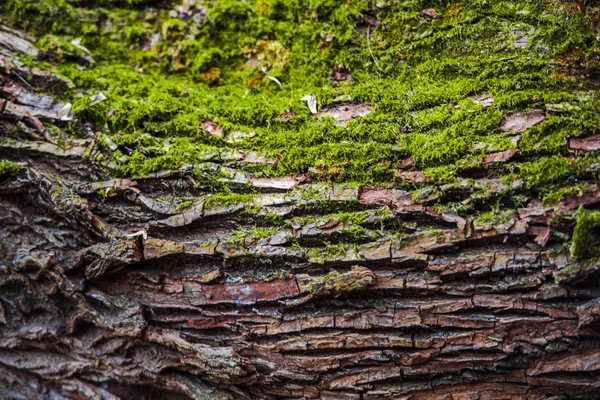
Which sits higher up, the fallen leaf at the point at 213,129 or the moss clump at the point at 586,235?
the fallen leaf at the point at 213,129

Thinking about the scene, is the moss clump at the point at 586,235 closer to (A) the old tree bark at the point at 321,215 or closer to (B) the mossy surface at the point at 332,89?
(A) the old tree bark at the point at 321,215

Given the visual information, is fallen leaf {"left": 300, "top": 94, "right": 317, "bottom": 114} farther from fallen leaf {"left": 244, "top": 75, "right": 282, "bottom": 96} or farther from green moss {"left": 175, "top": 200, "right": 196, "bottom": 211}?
green moss {"left": 175, "top": 200, "right": 196, "bottom": 211}

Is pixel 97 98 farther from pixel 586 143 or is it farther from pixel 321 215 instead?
pixel 586 143

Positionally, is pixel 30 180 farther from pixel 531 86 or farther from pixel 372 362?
pixel 531 86

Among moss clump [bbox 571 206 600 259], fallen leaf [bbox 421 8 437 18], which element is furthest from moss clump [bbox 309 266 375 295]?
fallen leaf [bbox 421 8 437 18]

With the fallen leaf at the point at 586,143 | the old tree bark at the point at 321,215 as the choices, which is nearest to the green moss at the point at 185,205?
the old tree bark at the point at 321,215

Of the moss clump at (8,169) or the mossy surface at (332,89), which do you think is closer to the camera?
the mossy surface at (332,89)
